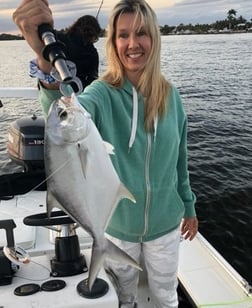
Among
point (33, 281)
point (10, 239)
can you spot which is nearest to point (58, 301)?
point (33, 281)

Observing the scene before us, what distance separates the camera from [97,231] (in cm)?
177

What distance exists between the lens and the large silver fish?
150cm

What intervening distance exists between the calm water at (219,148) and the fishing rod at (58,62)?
2805 millimetres

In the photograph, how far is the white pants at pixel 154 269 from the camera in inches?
96.0


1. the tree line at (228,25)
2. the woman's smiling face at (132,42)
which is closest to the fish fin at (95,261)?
the woman's smiling face at (132,42)

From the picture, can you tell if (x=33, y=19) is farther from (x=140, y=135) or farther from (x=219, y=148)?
(x=219, y=148)

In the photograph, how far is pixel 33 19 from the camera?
1.76 meters

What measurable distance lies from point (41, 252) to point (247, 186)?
6673mm

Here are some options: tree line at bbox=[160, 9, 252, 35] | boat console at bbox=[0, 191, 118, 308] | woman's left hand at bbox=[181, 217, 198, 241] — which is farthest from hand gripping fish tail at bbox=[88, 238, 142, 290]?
tree line at bbox=[160, 9, 252, 35]

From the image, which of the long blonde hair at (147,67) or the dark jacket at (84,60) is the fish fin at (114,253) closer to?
the long blonde hair at (147,67)

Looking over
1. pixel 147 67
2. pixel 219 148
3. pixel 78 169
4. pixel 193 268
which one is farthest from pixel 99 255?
pixel 219 148

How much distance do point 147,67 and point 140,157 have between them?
48 cm

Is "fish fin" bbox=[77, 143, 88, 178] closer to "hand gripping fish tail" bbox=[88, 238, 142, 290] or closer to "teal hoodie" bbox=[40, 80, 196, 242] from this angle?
"hand gripping fish tail" bbox=[88, 238, 142, 290]

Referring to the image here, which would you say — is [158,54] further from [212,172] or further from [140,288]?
[212,172]
